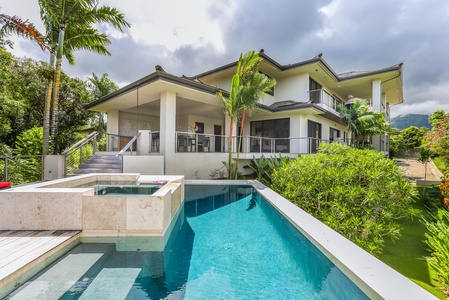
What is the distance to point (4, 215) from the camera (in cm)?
402

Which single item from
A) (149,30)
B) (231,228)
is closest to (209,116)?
(149,30)

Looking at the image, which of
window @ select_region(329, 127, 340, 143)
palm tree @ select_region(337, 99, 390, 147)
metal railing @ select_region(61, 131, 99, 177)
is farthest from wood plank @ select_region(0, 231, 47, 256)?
window @ select_region(329, 127, 340, 143)

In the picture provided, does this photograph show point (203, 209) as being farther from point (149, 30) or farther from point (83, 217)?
point (149, 30)

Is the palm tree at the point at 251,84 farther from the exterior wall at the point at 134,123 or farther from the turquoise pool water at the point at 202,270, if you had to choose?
the exterior wall at the point at 134,123

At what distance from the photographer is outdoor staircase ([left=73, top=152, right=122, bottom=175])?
31.2 feet

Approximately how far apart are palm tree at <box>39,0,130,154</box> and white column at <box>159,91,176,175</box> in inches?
177

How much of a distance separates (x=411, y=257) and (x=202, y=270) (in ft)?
18.3

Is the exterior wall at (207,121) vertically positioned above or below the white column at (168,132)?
above

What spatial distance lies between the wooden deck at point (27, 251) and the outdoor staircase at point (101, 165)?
5.75m

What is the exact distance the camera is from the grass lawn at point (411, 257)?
14.3 feet

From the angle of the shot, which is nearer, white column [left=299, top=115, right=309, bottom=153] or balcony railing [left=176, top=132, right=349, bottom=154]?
balcony railing [left=176, top=132, right=349, bottom=154]

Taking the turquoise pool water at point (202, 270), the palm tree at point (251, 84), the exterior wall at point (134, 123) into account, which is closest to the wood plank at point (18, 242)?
the turquoise pool water at point (202, 270)

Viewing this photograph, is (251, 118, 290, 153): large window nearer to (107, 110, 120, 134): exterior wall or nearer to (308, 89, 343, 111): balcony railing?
(308, 89, 343, 111): balcony railing

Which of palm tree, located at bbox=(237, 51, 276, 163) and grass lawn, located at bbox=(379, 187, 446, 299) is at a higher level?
palm tree, located at bbox=(237, 51, 276, 163)
